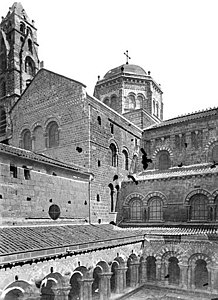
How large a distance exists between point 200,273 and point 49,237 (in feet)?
31.1

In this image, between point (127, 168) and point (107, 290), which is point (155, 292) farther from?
point (127, 168)

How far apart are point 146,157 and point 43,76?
10.6 metres

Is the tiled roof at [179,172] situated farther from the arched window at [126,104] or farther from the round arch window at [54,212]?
the arched window at [126,104]

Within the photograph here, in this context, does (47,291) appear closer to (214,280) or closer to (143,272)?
(143,272)

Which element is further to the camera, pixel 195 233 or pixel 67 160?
pixel 67 160

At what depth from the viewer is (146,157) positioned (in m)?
23.4

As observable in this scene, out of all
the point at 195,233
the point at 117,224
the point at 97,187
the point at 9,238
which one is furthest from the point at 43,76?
the point at 195,233

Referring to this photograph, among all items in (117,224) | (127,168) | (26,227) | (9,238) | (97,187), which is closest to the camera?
(9,238)

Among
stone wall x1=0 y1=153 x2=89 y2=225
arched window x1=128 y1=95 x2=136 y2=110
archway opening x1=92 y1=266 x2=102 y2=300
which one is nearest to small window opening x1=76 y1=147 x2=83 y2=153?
stone wall x1=0 y1=153 x2=89 y2=225

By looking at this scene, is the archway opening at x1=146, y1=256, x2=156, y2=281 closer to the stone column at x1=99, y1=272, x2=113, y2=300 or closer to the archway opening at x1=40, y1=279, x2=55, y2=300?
the stone column at x1=99, y1=272, x2=113, y2=300

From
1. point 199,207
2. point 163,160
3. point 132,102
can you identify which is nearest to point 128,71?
point 132,102

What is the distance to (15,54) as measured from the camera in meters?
30.7

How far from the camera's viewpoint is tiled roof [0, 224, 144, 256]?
970cm

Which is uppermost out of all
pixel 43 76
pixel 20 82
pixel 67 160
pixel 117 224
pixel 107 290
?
pixel 20 82
